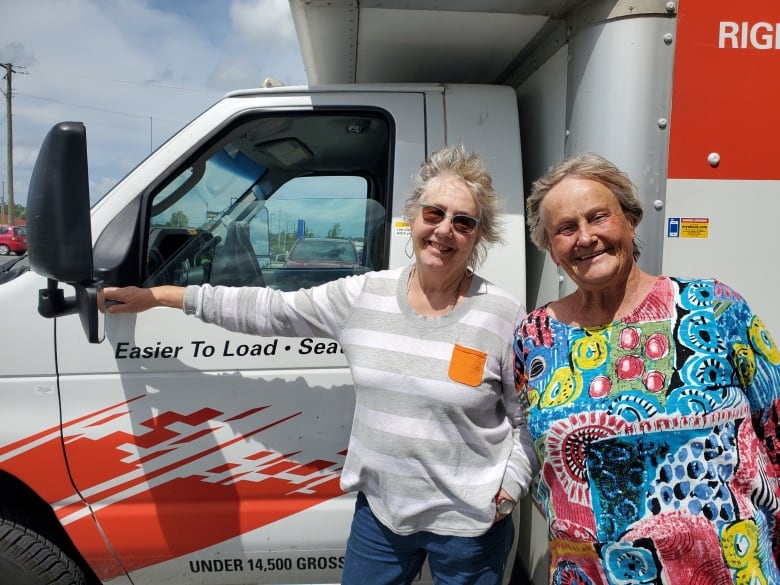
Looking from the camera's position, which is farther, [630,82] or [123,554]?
[123,554]

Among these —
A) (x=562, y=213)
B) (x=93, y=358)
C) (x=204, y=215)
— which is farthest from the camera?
(x=204, y=215)

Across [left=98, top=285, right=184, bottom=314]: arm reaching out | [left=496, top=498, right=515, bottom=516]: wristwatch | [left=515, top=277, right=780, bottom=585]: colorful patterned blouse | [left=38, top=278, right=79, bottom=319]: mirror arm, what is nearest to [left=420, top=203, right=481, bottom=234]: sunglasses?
[left=515, top=277, right=780, bottom=585]: colorful patterned blouse

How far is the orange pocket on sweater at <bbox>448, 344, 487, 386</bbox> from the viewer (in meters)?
1.53

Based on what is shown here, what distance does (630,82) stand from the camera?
179 cm

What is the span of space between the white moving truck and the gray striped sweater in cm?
48

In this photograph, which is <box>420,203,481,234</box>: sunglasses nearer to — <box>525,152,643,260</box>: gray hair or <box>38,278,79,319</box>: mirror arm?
<box>525,152,643,260</box>: gray hair

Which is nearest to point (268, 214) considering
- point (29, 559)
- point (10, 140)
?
point (29, 559)

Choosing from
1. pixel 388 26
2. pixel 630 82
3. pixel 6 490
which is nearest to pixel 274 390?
pixel 6 490

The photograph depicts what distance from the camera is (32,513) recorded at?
2.12 meters

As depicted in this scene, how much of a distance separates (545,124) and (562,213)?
0.93 m

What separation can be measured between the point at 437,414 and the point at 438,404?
28 mm

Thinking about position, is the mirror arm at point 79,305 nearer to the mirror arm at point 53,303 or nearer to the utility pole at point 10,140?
the mirror arm at point 53,303

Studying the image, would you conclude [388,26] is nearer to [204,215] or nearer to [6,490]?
[204,215]

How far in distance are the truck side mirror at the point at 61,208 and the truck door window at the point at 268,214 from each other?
52 cm
